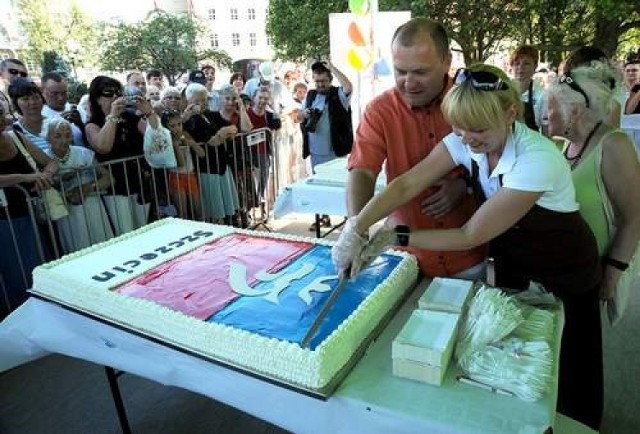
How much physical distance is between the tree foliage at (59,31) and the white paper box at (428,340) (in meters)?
32.6

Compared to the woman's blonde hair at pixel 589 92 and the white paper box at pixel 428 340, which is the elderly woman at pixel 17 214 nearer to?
the white paper box at pixel 428 340

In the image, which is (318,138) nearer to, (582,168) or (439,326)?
(582,168)

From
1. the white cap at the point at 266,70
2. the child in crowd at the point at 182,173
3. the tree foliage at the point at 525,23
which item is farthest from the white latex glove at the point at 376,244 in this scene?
the tree foliage at the point at 525,23

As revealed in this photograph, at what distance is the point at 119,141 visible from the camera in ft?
12.1

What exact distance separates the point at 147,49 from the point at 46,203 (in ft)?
113

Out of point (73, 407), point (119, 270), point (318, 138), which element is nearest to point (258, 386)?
point (119, 270)

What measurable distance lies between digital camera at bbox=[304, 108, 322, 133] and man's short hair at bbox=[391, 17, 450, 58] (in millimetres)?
3672

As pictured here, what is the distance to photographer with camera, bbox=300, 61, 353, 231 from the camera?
520 centimetres

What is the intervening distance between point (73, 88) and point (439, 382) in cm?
2249

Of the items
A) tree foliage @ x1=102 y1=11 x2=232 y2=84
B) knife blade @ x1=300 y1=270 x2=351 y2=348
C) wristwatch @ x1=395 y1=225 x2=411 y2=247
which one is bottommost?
knife blade @ x1=300 y1=270 x2=351 y2=348

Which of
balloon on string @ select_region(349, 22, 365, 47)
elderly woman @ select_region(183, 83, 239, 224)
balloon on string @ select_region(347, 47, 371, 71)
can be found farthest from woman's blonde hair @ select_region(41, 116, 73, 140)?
balloon on string @ select_region(349, 22, 365, 47)

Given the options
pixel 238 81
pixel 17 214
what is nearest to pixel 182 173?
pixel 17 214

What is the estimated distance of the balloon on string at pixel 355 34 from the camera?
19.3 feet

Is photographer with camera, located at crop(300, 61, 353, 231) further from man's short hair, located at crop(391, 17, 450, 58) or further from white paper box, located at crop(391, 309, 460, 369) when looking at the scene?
white paper box, located at crop(391, 309, 460, 369)
